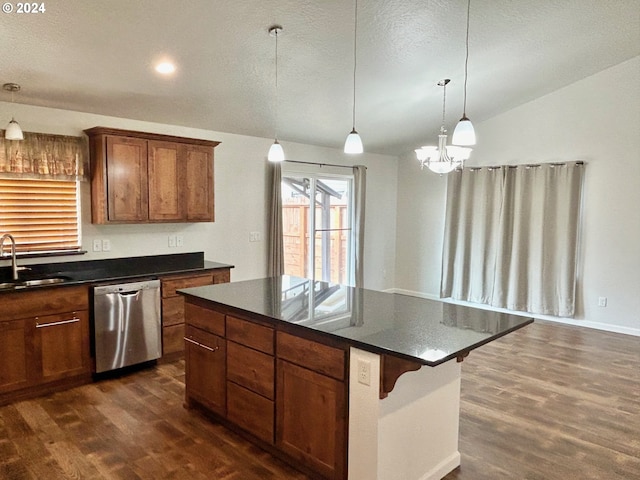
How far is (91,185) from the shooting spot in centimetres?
397

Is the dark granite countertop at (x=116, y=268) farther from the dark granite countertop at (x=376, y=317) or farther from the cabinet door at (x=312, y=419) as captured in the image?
the cabinet door at (x=312, y=419)

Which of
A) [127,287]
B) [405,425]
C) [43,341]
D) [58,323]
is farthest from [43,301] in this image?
[405,425]

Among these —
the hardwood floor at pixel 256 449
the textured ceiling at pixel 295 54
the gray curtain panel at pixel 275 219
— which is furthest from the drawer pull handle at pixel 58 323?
the gray curtain panel at pixel 275 219

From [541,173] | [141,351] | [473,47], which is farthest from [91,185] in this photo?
[541,173]

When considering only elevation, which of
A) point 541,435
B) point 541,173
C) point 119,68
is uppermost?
point 119,68

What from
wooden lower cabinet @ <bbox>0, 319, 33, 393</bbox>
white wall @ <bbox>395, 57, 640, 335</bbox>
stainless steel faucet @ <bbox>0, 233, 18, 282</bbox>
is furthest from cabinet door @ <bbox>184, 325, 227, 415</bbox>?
white wall @ <bbox>395, 57, 640, 335</bbox>

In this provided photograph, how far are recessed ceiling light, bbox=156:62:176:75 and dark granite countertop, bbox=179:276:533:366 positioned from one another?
171cm

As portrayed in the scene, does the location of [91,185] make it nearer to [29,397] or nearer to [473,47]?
[29,397]

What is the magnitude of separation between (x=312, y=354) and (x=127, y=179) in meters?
2.65

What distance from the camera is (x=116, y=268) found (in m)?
4.16

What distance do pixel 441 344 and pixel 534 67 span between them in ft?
12.6

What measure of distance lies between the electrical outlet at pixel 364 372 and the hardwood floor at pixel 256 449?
2.61 ft

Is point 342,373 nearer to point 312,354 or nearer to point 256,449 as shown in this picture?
point 312,354

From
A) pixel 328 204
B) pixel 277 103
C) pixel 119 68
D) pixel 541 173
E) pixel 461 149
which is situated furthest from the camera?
pixel 328 204
